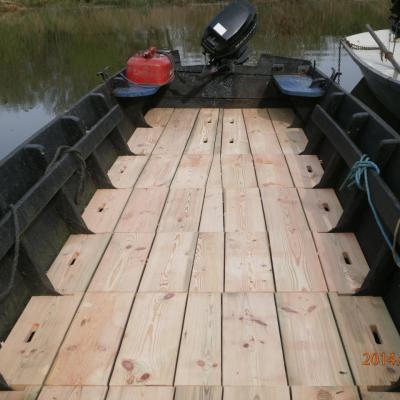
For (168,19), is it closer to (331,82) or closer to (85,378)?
(331,82)

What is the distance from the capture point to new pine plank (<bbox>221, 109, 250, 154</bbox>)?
4.81m

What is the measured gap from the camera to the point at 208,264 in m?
2.90

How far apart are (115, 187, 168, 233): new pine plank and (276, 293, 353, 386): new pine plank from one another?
1.24 meters

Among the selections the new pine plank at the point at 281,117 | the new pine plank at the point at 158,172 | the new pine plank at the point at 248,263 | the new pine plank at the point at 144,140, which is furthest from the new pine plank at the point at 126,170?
the new pine plank at the point at 281,117

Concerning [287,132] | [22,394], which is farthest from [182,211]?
[287,132]

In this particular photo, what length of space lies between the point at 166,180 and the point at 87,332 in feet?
6.42

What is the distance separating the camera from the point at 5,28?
2319cm

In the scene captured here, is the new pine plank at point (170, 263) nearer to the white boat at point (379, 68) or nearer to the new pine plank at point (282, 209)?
the new pine plank at point (282, 209)

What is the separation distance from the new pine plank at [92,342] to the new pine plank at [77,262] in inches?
6.7

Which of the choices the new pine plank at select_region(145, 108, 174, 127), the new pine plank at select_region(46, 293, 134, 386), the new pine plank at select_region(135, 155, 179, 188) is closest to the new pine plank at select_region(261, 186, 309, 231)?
the new pine plank at select_region(135, 155, 179, 188)

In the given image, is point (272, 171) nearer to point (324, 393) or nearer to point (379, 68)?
point (324, 393)

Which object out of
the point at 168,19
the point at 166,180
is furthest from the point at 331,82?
the point at 168,19

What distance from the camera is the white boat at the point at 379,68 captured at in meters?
8.29

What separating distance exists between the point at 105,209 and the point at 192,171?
0.99 meters
